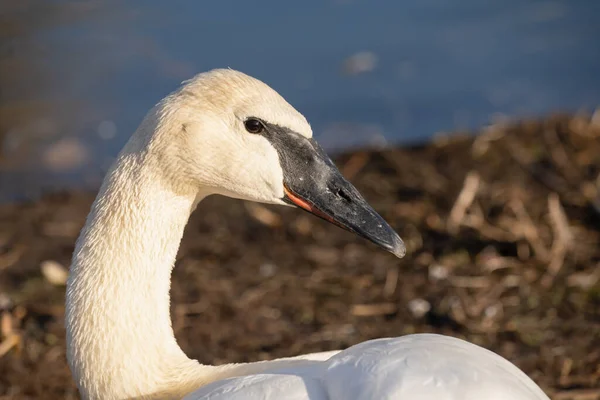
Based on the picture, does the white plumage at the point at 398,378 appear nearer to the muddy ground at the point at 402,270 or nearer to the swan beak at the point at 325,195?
the swan beak at the point at 325,195

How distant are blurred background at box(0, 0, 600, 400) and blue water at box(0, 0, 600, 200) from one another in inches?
0.8

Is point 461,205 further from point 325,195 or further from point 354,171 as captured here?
point 325,195

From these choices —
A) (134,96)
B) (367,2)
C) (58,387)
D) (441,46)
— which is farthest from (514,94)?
(58,387)

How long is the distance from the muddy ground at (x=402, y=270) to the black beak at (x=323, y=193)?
131 cm

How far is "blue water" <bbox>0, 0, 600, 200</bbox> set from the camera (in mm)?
8281

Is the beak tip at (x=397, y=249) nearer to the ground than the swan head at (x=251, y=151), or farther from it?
nearer to the ground

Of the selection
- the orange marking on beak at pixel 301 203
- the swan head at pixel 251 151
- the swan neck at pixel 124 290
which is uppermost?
the swan head at pixel 251 151

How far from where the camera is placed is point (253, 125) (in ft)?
11.3

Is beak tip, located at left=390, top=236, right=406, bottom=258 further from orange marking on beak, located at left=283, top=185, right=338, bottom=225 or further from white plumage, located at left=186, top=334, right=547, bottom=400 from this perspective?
white plumage, located at left=186, top=334, right=547, bottom=400

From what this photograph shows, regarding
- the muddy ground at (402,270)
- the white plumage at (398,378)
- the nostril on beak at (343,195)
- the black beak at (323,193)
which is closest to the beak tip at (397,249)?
the black beak at (323,193)

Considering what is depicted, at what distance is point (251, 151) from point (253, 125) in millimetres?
92

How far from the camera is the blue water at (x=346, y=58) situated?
27.2ft

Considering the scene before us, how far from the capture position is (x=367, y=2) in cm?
990

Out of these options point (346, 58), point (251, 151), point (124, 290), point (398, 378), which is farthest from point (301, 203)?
point (346, 58)
